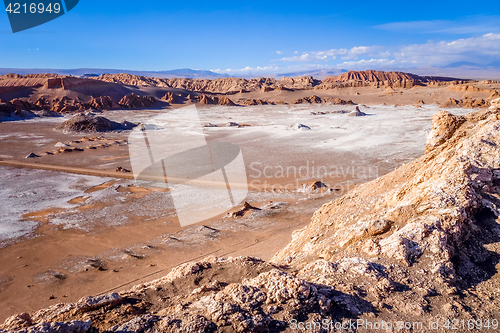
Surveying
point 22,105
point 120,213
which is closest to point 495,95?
point 120,213

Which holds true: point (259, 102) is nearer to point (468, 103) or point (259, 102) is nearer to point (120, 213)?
point (468, 103)

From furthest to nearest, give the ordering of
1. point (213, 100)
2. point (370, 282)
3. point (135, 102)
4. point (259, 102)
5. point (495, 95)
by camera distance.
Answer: point (213, 100) → point (259, 102) → point (135, 102) → point (495, 95) → point (370, 282)

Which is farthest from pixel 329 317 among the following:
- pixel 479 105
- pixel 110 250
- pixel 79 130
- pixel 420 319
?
pixel 479 105

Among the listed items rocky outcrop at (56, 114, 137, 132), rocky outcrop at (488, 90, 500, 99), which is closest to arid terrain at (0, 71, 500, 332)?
rocky outcrop at (56, 114, 137, 132)

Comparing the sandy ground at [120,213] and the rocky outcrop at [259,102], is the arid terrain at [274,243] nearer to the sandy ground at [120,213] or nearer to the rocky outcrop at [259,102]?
the sandy ground at [120,213]

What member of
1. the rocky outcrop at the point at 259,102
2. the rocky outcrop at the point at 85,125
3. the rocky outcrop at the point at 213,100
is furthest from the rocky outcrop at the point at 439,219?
the rocky outcrop at the point at 213,100
